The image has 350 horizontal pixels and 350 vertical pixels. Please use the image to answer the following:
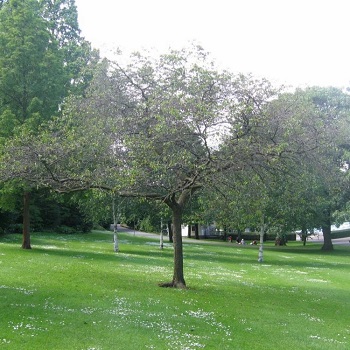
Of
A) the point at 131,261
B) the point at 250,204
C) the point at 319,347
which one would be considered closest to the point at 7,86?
the point at 131,261

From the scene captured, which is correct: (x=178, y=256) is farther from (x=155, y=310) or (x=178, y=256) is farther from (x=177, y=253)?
(x=155, y=310)

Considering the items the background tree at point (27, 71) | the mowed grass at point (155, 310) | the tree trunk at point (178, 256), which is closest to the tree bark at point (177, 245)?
the tree trunk at point (178, 256)

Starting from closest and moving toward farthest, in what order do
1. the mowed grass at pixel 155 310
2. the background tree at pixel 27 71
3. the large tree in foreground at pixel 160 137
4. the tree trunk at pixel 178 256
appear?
the mowed grass at pixel 155 310 → the large tree in foreground at pixel 160 137 → the tree trunk at pixel 178 256 → the background tree at pixel 27 71

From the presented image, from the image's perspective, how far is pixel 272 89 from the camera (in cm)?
1720

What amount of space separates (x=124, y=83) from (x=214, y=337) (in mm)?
10772

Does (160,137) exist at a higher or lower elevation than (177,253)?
higher

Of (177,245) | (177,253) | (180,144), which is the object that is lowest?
(177,253)

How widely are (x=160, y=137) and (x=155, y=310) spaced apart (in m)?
5.58

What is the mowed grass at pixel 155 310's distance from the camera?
10.7 m

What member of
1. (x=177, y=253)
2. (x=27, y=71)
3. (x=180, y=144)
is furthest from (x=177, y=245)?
(x=27, y=71)

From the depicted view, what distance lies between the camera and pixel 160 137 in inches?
604

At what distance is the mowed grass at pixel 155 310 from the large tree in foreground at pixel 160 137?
9.95 ft

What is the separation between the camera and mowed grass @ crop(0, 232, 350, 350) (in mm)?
10680

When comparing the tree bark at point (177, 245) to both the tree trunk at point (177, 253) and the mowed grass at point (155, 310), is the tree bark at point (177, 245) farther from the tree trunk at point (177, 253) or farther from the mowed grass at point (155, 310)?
the mowed grass at point (155, 310)
